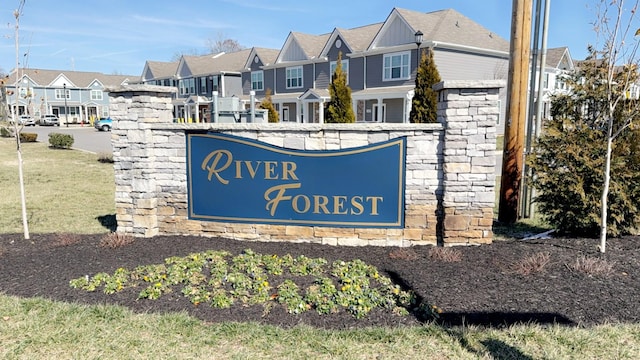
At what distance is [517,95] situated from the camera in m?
6.94

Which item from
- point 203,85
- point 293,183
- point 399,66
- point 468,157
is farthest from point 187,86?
point 468,157

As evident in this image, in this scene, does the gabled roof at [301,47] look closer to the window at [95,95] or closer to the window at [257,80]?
the window at [257,80]

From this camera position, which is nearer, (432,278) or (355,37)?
(432,278)

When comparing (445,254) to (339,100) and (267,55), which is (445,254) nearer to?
Result: (339,100)

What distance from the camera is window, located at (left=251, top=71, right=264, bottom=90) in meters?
37.2

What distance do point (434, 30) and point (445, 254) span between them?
23400 mm

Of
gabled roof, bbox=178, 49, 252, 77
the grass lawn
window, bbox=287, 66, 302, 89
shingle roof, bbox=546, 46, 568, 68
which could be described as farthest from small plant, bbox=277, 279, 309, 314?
gabled roof, bbox=178, 49, 252, 77

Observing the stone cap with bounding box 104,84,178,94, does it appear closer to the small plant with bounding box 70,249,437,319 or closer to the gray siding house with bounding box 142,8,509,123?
Result: the small plant with bounding box 70,249,437,319

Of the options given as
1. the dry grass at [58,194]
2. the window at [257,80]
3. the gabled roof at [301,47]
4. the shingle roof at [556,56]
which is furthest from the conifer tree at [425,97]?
the window at [257,80]

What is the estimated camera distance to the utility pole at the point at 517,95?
6797mm

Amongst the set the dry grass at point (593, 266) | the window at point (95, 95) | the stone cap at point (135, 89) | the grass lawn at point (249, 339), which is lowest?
the grass lawn at point (249, 339)

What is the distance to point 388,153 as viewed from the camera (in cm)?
572

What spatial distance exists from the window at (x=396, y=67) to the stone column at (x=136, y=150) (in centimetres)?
2197

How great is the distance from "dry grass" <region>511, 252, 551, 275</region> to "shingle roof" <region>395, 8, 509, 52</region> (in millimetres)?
22072
